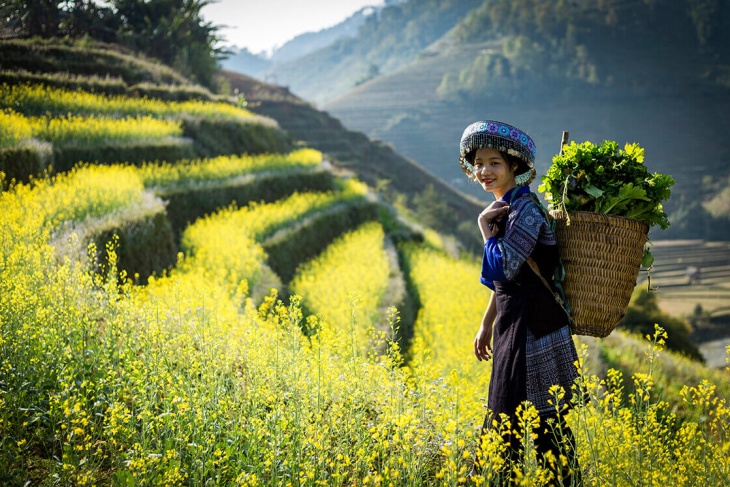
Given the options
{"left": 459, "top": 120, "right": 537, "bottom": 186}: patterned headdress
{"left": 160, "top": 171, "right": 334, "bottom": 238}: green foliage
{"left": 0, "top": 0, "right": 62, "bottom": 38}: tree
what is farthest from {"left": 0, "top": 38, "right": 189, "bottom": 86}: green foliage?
{"left": 459, "top": 120, "right": 537, "bottom": 186}: patterned headdress

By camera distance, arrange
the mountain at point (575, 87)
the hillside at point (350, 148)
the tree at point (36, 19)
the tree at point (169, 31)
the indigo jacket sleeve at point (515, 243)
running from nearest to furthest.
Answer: the indigo jacket sleeve at point (515, 243), the tree at point (36, 19), the tree at point (169, 31), the hillside at point (350, 148), the mountain at point (575, 87)

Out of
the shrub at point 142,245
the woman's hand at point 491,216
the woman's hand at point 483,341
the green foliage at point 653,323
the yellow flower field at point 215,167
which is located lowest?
the green foliage at point 653,323

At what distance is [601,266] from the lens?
3062mm

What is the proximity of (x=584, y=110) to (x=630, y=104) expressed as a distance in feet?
36.4

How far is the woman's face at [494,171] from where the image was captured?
327 cm

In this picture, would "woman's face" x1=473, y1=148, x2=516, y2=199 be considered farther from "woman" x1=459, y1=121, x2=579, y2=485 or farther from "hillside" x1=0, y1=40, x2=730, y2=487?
"hillside" x1=0, y1=40, x2=730, y2=487

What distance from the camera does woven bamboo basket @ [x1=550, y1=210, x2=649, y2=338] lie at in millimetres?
3035

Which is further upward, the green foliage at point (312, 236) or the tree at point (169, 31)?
the tree at point (169, 31)

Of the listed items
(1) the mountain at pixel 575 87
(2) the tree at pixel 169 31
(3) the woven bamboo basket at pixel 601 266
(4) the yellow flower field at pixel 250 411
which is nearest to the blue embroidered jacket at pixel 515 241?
(3) the woven bamboo basket at pixel 601 266

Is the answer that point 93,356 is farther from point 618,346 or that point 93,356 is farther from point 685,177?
point 685,177

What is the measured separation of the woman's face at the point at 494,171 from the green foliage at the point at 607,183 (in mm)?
175

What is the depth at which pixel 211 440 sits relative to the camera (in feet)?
11.6

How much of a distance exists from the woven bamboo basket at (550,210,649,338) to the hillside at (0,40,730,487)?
0.21 metres

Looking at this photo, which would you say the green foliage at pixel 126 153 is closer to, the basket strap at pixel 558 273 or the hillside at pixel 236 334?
the hillside at pixel 236 334
